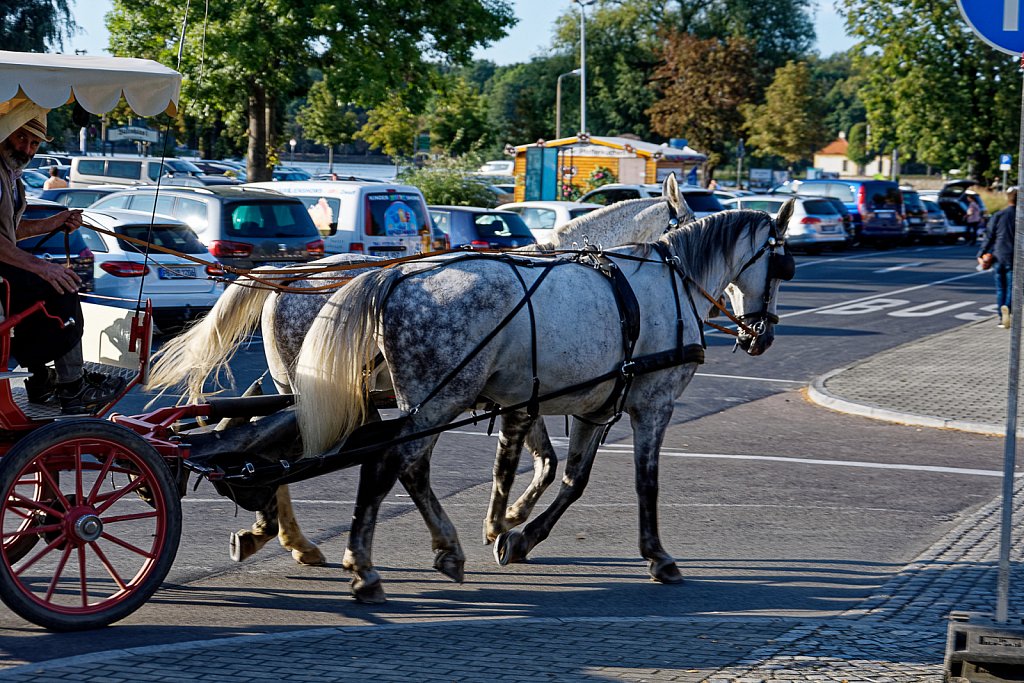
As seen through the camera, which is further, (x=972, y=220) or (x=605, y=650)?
(x=972, y=220)

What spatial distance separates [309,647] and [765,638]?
206cm

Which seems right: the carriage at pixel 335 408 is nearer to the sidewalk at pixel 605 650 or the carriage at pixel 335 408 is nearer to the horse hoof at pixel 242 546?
the horse hoof at pixel 242 546

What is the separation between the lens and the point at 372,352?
20.9 feet

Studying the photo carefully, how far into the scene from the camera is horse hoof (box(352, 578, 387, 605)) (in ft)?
20.2

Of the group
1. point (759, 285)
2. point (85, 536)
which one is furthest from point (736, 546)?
point (85, 536)

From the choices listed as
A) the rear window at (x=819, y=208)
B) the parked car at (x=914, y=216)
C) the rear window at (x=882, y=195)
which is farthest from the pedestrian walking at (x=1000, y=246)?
the parked car at (x=914, y=216)

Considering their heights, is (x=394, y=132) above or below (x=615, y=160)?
above

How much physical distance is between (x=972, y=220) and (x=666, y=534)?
135 feet

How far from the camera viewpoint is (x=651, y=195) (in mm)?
31016

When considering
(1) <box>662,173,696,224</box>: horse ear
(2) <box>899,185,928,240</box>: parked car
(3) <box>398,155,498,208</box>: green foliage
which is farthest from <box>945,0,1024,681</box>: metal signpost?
(2) <box>899,185,928,240</box>: parked car

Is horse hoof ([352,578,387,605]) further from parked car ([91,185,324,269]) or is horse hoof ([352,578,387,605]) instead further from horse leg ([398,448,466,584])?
parked car ([91,185,324,269])

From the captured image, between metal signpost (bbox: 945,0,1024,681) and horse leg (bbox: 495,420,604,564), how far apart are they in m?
2.37

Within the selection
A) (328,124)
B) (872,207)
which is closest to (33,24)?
(872,207)

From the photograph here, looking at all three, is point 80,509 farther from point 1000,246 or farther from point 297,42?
point 297,42
